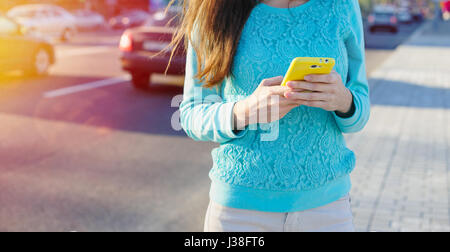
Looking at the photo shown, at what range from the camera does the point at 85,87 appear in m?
10.8

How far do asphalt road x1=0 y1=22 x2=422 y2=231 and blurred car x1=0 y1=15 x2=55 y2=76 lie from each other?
1571 mm

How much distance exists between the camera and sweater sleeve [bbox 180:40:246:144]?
5.30 feet

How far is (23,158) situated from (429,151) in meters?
4.45

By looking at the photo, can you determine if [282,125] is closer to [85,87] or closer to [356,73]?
[356,73]

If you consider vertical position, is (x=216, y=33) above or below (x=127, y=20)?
above

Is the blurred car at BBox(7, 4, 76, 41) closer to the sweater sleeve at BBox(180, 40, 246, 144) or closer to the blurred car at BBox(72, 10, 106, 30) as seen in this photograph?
the blurred car at BBox(72, 10, 106, 30)

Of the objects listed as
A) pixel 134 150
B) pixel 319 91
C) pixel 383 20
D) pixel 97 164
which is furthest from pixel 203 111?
pixel 383 20

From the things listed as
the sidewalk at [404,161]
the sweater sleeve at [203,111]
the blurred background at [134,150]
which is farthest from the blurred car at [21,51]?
the sweater sleeve at [203,111]

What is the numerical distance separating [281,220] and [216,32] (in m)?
0.59

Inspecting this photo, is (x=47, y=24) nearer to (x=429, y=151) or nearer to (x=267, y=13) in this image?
(x=429, y=151)

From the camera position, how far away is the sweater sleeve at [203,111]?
5.30 feet

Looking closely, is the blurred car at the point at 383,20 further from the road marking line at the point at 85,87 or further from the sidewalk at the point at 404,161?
the road marking line at the point at 85,87

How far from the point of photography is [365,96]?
170 cm
